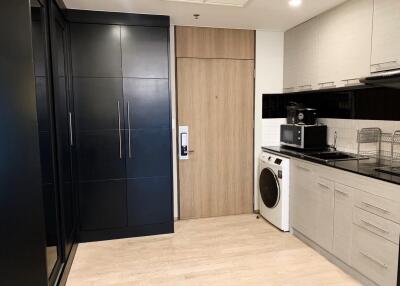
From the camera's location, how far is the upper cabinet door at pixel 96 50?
306cm

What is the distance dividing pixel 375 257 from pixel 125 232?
2486 mm

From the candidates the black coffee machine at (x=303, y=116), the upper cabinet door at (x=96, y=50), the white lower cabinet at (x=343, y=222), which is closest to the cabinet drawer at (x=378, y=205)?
the white lower cabinet at (x=343, y=222)

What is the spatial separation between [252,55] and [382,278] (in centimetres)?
286

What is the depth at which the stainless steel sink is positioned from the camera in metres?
2.86

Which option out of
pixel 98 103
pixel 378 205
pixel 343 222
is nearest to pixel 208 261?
pixel 343 222

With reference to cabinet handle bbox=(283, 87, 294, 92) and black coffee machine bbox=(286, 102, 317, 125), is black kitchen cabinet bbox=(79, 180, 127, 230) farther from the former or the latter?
cabinet handle bbox=(283, 87, 294, 92)

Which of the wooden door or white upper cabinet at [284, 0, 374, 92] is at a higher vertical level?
white upper cabinet at [284, 0, 374, 92]

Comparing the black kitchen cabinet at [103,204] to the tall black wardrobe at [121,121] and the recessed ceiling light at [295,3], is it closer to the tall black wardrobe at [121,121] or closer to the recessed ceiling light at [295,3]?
the tall black wardrobe at [121,121]

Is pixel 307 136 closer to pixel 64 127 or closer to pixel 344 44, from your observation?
pixel 344 44

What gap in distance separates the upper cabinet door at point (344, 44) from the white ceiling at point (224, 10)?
15 cm

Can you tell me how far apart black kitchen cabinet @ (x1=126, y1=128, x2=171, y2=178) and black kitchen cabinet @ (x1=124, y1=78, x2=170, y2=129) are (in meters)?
0.09

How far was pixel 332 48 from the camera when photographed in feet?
10.1

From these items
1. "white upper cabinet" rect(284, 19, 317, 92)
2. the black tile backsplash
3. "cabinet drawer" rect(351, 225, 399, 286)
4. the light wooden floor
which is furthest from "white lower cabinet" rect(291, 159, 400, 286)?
"white upper cabinet" rect(284, 19, 317, 92)

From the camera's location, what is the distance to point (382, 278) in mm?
2180
